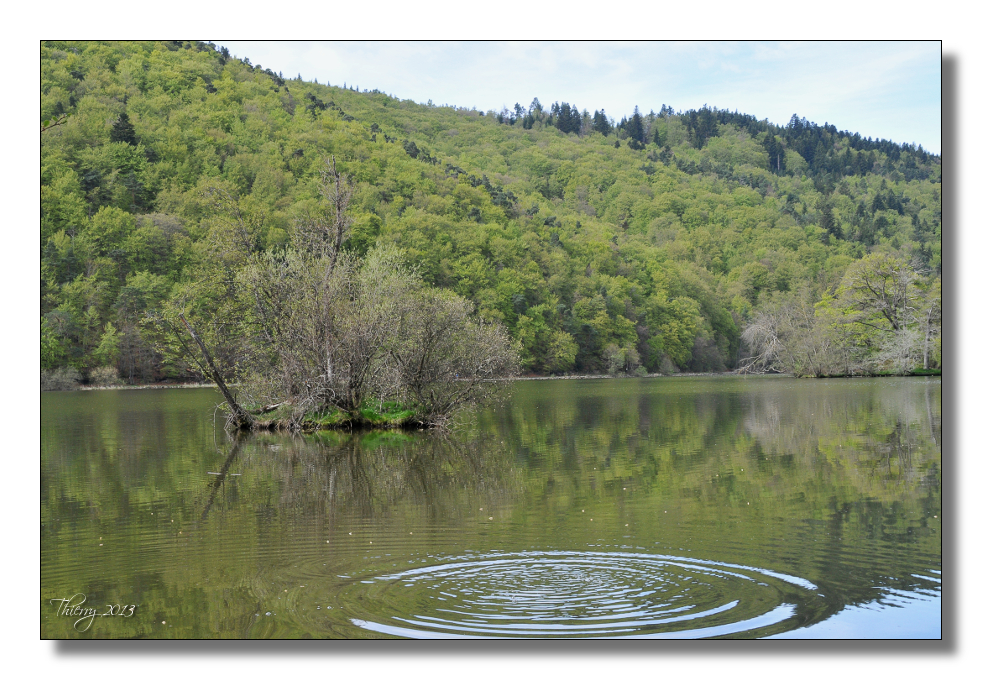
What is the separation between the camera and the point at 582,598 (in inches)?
363

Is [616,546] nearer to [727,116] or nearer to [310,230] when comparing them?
[310,230]

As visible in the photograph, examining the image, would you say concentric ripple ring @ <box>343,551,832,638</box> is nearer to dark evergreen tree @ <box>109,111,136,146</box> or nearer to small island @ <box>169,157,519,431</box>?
small island @ <box>169,157,519,431</box>

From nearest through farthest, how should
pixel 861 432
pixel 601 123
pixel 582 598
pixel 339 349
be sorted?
pixel 582 598
pixel 861 432
pixel 339 349
pixel 601 123

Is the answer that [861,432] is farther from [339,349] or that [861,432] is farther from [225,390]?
[225,390]

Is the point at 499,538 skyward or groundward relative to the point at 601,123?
groundward

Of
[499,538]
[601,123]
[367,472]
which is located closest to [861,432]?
[367,472]

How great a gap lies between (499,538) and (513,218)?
114m

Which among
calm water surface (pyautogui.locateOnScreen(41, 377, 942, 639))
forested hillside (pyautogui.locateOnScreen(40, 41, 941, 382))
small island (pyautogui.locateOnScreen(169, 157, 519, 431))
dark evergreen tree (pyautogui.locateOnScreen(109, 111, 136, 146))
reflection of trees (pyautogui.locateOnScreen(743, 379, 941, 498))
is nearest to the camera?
calm water surface (pyautogui.locateOnScreen(41, 377, 942, 639))

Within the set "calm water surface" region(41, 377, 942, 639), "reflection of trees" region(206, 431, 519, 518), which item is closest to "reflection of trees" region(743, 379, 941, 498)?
"calm water surface" region(41, 377, 942, 639)

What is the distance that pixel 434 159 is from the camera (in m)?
139
